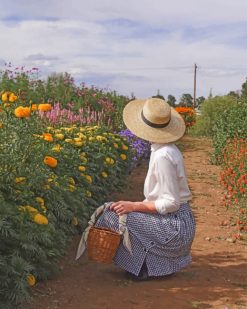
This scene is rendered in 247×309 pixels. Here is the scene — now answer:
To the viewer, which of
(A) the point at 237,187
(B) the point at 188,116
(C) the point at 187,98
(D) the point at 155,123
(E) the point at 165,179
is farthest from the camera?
(C) the point at 187,98

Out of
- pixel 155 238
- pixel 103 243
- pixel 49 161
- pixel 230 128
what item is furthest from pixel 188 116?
pixel 103 243

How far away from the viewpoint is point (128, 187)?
8781 mm

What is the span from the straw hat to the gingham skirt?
560mm

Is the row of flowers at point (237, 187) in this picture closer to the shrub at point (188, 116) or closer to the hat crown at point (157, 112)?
the hat crown at point (157, 112)

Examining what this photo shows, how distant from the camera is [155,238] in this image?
446 cm

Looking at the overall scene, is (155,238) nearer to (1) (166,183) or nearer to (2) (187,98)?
(1) (166,183)

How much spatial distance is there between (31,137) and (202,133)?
14450 mm

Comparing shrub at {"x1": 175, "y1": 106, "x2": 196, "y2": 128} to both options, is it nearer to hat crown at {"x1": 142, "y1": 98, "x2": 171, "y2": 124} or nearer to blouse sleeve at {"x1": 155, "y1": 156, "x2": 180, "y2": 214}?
hat crown at {"x1": 142, "y1": 98, "x2": 171, "y2": 124}

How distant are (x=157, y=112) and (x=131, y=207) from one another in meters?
0.76

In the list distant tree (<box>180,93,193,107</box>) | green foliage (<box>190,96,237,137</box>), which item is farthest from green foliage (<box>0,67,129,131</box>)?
distant tree (<box>180,93,193,107</box>)

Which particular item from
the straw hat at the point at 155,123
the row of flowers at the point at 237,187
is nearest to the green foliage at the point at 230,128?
the row of flowers at the point at 237,187

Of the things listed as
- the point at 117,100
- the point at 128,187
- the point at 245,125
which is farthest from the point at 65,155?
the point at 117,100

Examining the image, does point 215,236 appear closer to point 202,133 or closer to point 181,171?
point 181,171

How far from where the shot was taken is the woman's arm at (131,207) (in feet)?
14.4
